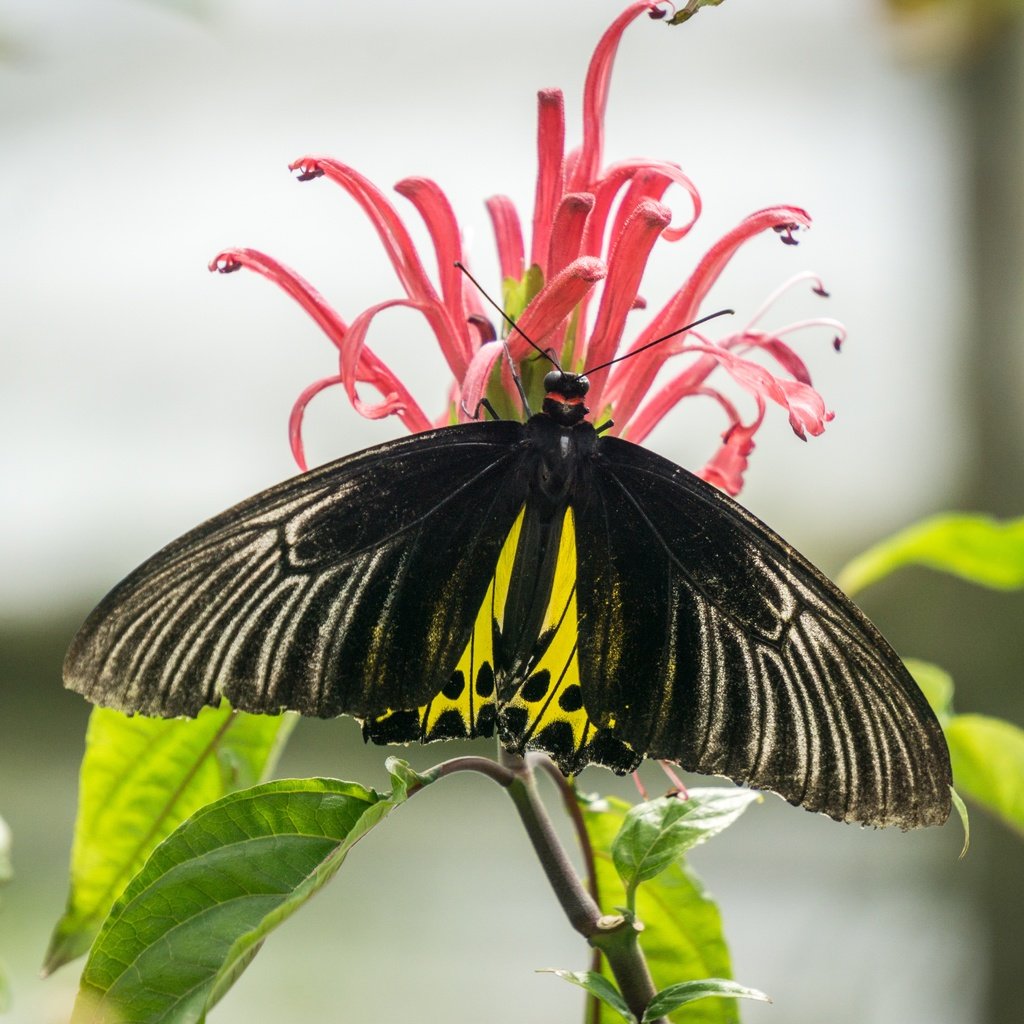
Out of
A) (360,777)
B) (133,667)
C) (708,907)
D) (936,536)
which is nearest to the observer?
(133,667)

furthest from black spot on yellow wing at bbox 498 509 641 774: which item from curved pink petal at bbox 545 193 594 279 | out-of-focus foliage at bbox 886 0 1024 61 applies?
out-of-focus foliage at bbox 886 0 1024 61

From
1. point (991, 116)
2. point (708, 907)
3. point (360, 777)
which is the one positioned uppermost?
point (991, 116)

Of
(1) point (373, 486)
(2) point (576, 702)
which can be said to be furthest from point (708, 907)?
(1) point (373, 486)

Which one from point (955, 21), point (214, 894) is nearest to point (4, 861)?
point (214, 894)

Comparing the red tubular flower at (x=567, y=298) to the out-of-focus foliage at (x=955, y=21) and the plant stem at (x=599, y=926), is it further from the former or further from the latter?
the out-of-focus foliage at (x=955, y=21)

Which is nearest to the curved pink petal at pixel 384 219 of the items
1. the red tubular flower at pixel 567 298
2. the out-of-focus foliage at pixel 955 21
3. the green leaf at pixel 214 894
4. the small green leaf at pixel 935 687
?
the red tubular flower at pixel 567 298

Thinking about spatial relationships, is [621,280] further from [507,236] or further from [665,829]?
[665,829]

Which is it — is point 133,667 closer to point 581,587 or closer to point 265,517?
point 265,517
